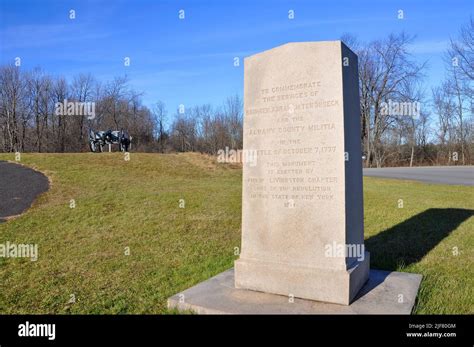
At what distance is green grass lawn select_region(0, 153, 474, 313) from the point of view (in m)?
4.24

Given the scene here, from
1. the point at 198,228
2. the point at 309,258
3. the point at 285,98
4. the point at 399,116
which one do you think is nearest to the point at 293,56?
the point at 285,98

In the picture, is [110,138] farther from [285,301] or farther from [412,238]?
[285,301]

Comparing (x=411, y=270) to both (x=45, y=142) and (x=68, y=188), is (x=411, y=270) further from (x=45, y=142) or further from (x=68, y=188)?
(x=45, y=142)

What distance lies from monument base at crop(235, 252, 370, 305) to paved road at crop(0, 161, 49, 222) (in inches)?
297

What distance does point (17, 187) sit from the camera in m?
12.2

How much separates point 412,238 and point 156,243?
16.2 feet

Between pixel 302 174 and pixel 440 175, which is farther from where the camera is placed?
pixel 440 175

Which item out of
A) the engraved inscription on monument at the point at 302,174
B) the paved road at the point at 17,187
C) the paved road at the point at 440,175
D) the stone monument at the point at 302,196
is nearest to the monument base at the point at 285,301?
the stone monument at the point at 302,196

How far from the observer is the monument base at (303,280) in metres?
3.58

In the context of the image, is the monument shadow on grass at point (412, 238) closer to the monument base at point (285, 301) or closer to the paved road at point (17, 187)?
the monument base at point (285, 301)

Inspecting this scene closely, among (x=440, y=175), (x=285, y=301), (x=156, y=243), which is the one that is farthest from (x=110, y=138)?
(x=285, y=301)

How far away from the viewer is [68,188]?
12.5 m
